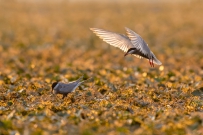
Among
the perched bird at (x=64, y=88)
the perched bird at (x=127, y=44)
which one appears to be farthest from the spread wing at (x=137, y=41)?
the perched bird at (x=64, y=88)

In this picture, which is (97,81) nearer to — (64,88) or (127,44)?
(127,44)

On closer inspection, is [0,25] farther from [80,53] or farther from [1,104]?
[1,104]

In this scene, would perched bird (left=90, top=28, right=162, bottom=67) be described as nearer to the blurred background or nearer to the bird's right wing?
the bird's right wing

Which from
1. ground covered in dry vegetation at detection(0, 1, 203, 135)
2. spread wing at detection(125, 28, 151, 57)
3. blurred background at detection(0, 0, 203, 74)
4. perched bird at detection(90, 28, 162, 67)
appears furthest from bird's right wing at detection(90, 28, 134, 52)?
blurred background at detection(0, 0, 203, 74)

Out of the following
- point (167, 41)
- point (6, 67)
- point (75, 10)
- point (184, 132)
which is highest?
point (75, 10)

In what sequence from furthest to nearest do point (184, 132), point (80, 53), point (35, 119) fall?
point (80, 53), point (35, 119), point (184, 132)

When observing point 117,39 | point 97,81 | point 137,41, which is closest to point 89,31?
point 97,81

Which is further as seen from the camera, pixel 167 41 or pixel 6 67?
pixel 167 41

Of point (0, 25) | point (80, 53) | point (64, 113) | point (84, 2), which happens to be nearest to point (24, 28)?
point (0, 25)
